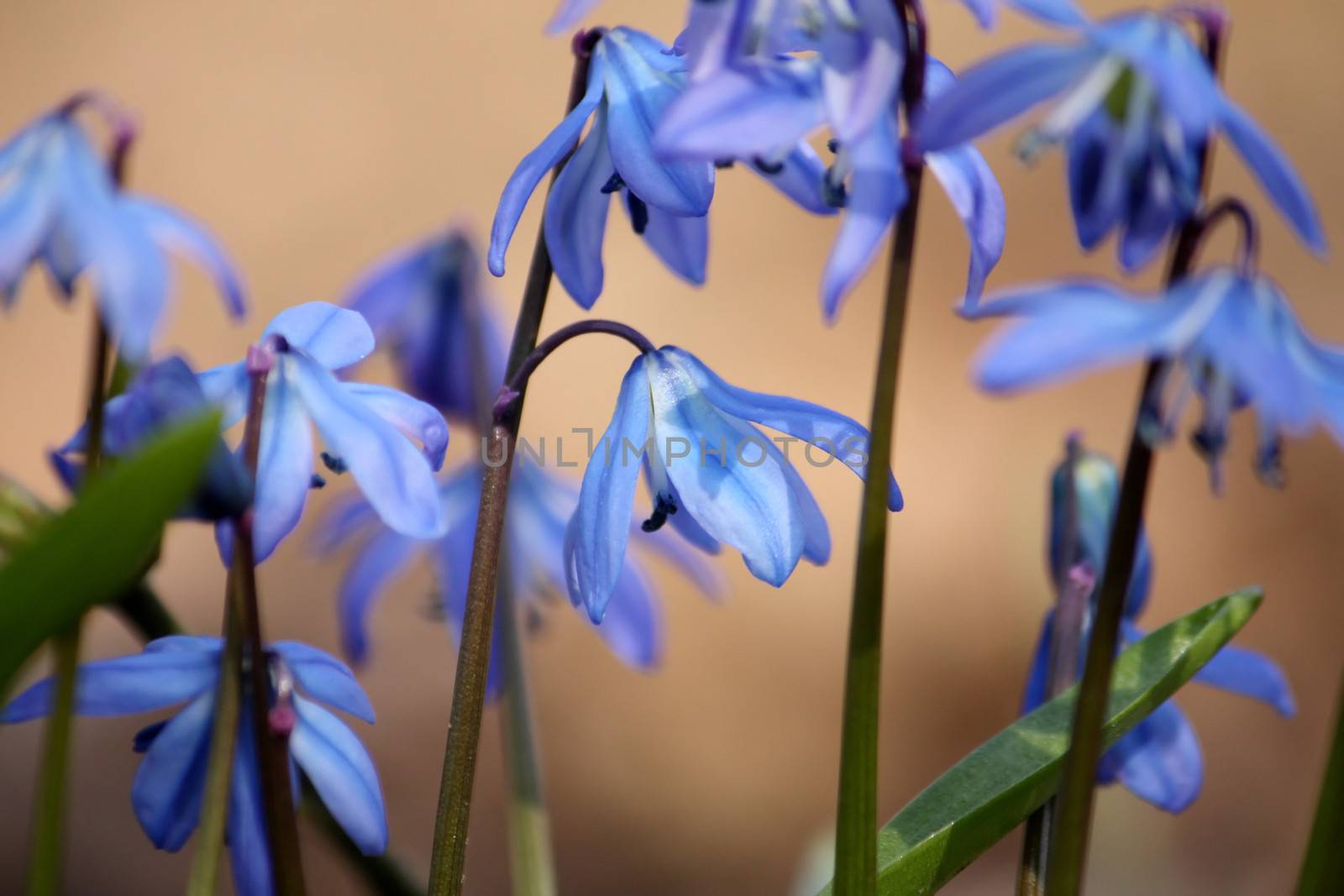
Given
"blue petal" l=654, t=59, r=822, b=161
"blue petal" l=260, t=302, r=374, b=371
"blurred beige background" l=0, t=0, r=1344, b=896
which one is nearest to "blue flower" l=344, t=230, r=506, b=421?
"blue petal" l=260, t=302, r=374, b=371

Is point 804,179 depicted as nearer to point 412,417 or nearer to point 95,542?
point 412,417

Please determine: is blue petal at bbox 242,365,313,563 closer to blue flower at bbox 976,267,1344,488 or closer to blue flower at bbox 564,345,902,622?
blue flower at bbox 564,345,902,622

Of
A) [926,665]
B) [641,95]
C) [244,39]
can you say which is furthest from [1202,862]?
[244,39]

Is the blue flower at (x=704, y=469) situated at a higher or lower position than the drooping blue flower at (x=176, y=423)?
lower

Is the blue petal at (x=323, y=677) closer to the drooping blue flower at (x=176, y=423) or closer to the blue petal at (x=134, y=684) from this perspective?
the blue petal at (x=134, y=684)

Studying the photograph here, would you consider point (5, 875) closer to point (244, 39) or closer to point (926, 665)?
point (926, 665)

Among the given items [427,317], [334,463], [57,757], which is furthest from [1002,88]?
[427,317]

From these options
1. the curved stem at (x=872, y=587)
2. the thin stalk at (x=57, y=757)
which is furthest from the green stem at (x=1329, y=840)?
the thin stalk at (x=57, y=757)
